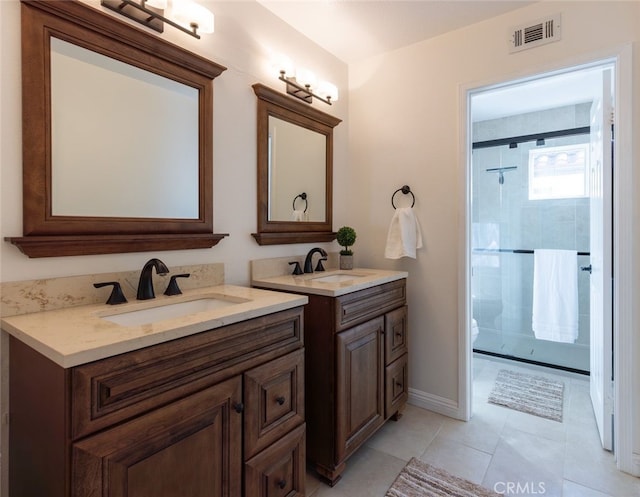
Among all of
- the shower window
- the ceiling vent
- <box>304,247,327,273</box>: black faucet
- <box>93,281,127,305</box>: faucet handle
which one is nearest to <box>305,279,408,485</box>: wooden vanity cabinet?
<box>304,247,327,273</box>: black faucet

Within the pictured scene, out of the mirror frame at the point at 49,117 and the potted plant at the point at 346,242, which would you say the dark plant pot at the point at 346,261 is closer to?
the potted plant at the point at 346,242

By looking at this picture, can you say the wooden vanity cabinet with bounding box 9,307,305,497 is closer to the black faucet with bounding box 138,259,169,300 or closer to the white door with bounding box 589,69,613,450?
the black faucet with bounding box 138,259,169,300

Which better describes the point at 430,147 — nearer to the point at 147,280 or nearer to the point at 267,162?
the point at 267,162

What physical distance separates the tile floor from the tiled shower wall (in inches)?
36.5

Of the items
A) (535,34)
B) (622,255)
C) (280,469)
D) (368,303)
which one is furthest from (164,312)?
(535,34)

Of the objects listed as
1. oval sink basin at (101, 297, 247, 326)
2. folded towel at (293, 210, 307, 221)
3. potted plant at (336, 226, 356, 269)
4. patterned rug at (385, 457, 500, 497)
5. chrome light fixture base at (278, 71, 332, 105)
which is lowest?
patterned rug at (385, 457, 500, 497)

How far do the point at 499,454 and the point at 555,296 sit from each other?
1890 millimetres

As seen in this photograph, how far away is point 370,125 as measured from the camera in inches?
100

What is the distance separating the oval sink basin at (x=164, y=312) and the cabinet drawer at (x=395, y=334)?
38.3 inches

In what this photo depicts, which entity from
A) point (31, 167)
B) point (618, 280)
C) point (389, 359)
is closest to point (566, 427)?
point (618, 280)

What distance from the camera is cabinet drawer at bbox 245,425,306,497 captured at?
1190 mm

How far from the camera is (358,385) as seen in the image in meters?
1.74

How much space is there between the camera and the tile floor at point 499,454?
160 centimetres

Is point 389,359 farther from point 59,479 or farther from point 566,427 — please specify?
point 59,479
